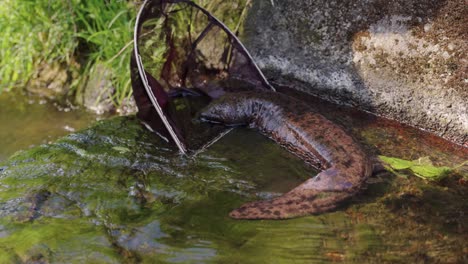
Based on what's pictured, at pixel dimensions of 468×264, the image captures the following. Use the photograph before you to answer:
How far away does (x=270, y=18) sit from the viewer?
15.9ft

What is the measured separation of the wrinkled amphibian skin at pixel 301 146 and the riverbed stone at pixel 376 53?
61cm

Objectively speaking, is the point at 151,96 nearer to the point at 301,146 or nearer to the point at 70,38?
the point at 301,146

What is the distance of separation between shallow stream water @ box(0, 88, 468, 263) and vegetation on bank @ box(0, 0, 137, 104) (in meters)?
2.11

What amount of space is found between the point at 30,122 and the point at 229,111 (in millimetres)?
3041

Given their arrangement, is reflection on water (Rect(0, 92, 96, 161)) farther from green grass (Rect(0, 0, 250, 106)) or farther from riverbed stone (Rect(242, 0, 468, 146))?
riverbed stone (Rect(242, 0, 468, 146))

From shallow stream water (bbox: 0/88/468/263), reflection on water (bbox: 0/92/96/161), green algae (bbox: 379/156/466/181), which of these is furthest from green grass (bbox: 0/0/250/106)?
green algae (bbox: 379/156/466/181)

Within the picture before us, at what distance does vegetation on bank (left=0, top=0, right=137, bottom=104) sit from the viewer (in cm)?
573

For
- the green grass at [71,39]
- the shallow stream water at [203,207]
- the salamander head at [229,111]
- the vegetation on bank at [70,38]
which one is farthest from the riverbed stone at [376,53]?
the vegetation on bank at [70,38]

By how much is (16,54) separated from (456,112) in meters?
5.42

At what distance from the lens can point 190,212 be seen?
286 centimetres

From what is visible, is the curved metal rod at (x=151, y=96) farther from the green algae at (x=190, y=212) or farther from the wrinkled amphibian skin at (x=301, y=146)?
the wrinkled amphibian skin at (x=301, y=146)

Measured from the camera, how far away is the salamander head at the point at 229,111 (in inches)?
166

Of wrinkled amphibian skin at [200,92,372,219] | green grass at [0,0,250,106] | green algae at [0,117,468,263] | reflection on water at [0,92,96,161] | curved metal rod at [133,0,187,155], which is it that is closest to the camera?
green algae at [0,117,468,263]

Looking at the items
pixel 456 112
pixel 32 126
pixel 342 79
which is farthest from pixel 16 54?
pixel 456 112
